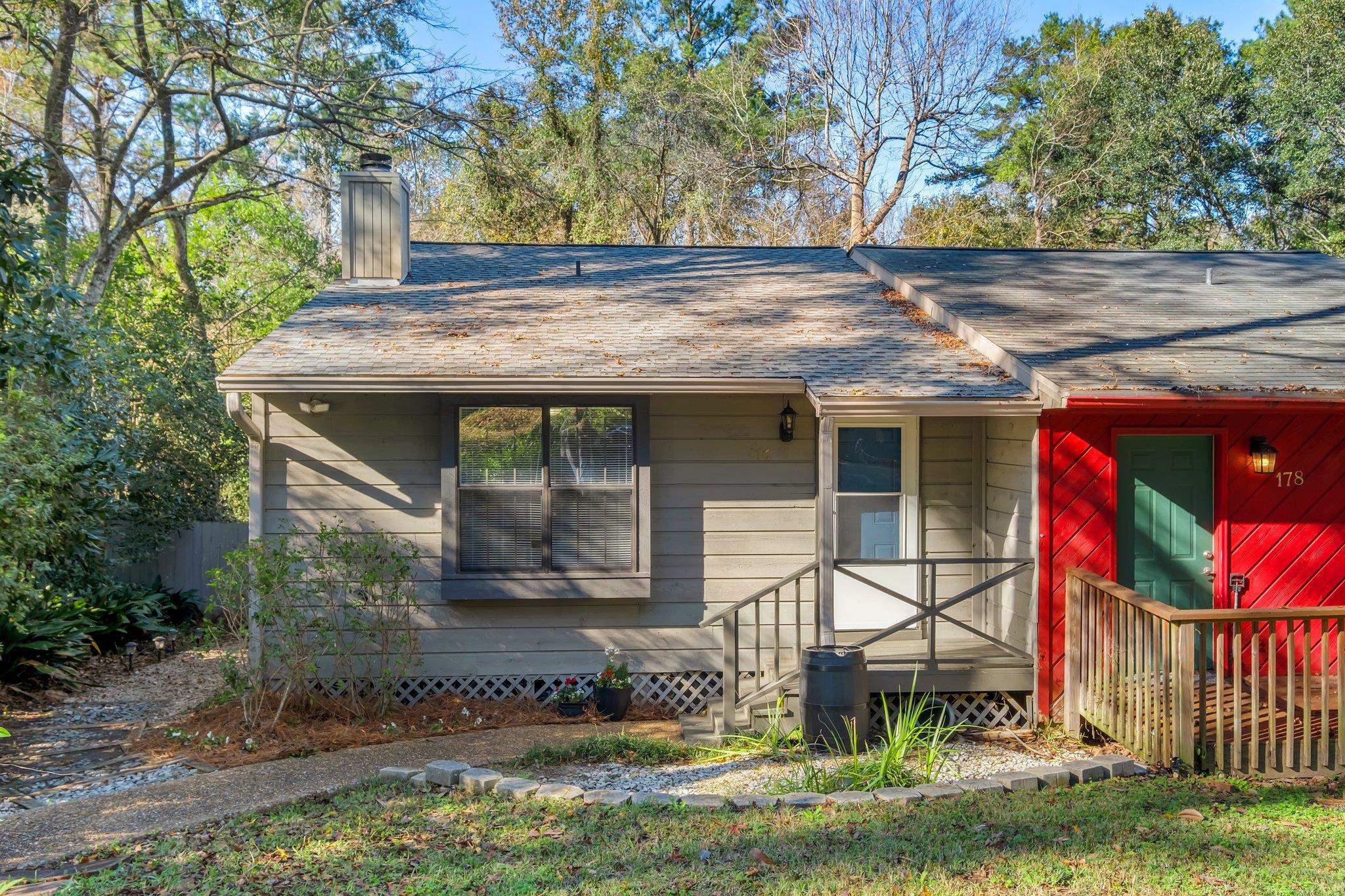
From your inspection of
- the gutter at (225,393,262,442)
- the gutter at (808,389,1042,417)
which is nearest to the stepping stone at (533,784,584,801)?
the gutter at (808,389,1042,417)

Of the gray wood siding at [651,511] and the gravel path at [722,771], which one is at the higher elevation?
the gray wood siding at [651,511]

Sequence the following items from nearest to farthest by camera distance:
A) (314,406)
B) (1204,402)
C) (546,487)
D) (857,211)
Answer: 1. (1204,402)
2. (314,406)
3. (546,487)
4. (857,211)

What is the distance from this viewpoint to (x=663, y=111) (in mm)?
22000

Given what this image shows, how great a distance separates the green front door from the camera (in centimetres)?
704

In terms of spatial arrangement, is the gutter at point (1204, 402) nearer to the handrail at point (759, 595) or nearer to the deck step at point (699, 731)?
the handrail at point (759, 595)

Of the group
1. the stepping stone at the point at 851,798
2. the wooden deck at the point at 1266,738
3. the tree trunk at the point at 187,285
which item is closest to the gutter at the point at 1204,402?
the wooden deck at the point at 1266,738

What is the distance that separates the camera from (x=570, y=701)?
712 cm

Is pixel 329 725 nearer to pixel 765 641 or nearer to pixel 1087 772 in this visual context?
pixel 765 641

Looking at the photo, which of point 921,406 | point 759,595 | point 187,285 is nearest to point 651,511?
point 759,595

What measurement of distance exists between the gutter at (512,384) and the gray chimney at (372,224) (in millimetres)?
2817

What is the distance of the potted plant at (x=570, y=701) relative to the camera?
280 inches

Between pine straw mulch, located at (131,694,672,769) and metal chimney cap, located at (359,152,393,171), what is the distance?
518cm

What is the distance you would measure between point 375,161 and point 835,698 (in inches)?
268

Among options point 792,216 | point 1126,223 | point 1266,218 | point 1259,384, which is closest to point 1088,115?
point 1126,223
